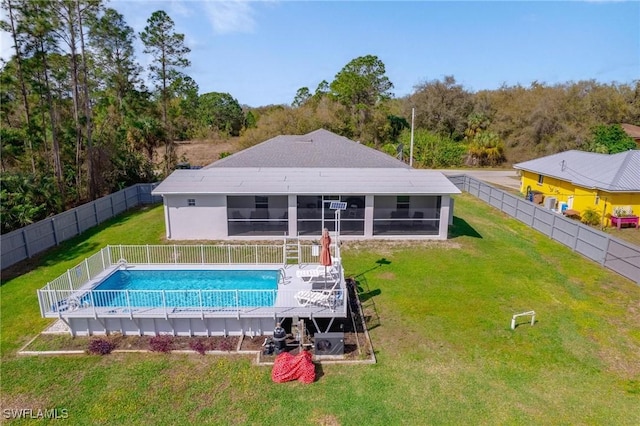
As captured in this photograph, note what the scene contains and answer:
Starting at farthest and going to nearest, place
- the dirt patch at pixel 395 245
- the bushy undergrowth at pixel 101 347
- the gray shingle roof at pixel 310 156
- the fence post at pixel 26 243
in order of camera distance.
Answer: the gray shingle roof at pixel 310 156 → the dirt patch at pixel 395 245 → the fence post at pixel 26 243 → the bushy undergrowth at pixel 101 347

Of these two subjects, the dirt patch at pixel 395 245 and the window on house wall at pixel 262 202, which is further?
the window on house wall at pixel 262 202

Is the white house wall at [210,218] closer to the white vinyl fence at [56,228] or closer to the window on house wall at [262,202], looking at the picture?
the window on house wall at [262,202]

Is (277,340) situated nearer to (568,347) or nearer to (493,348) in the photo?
(493,348)

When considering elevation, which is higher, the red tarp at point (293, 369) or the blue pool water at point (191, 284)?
the blue pool water at point (191, 284)

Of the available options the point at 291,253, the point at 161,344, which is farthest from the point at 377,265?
the point at 161,344

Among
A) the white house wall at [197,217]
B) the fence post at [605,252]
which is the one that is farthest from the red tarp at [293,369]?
the fence post at [605,252]

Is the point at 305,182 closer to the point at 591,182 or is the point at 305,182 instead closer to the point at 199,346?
the point at 199,346

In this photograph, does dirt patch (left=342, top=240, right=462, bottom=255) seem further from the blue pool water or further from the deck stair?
the blue pool water
